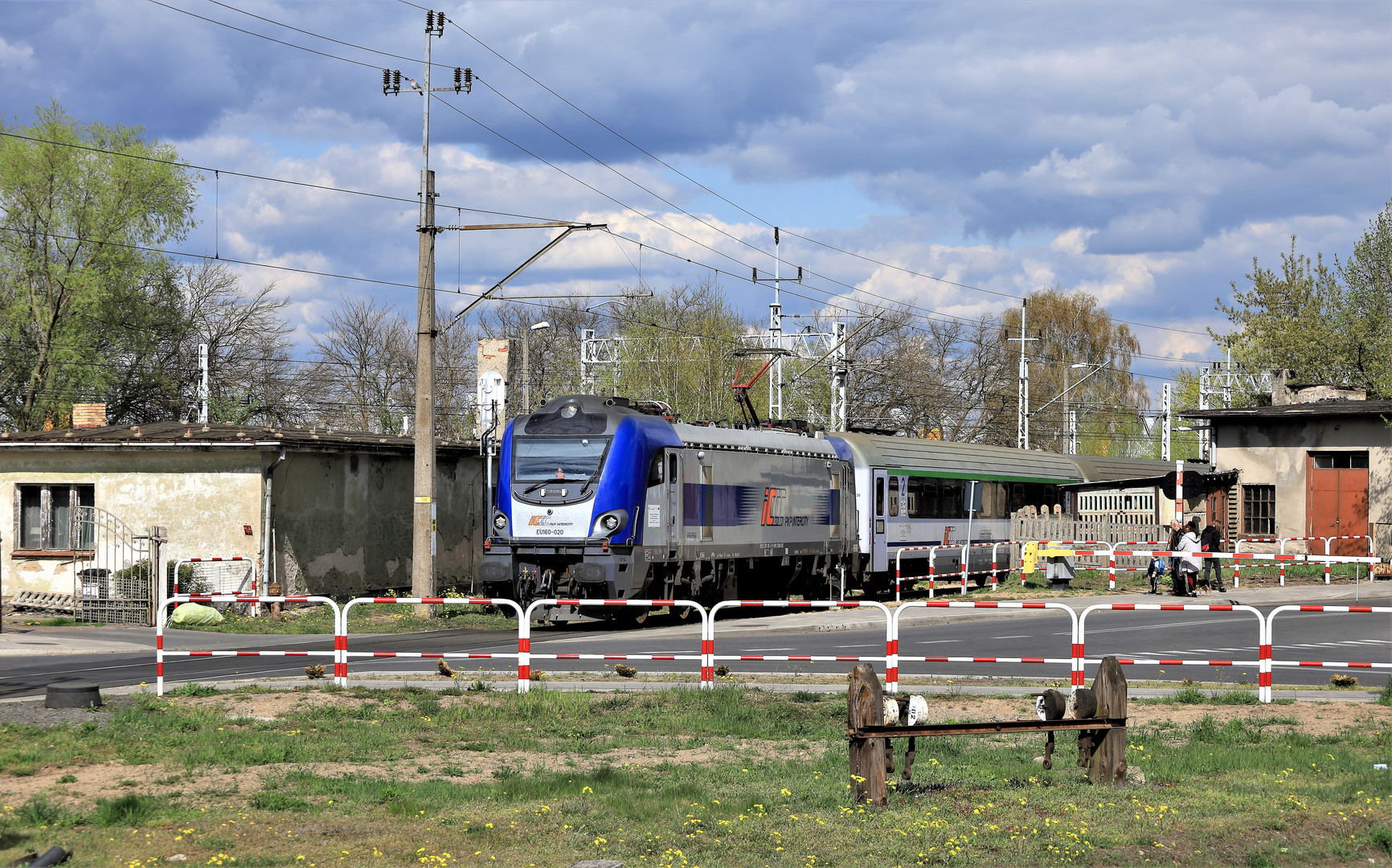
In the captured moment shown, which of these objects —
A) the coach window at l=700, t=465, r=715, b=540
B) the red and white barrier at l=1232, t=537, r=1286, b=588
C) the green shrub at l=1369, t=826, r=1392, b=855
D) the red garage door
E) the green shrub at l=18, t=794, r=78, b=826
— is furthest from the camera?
the red garage door

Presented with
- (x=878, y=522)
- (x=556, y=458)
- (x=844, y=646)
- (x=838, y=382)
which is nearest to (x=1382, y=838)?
(x=844, y=646)

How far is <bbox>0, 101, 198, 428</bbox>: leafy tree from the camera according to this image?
1922 inches

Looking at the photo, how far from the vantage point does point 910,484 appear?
3456cm

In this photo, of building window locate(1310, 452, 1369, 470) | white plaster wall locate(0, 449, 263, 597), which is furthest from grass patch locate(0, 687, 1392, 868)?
building window locate(1310, 452, 1369, 470)

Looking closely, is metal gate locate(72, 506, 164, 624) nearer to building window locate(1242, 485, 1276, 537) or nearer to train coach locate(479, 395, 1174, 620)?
train coach locate(479, 395, 1174, 620)

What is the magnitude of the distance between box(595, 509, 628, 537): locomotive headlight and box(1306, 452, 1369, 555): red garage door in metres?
27.5

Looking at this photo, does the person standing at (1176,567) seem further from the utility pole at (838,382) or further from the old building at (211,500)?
the old building at (211,500)

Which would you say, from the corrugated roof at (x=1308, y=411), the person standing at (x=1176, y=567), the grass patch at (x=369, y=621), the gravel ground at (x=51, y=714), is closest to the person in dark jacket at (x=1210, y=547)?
the person standing at (x=1176, y=567)

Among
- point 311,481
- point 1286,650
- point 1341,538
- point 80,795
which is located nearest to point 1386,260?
point 1341,538

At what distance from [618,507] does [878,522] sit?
11.1 m

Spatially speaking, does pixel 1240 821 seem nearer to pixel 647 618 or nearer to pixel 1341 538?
pixel 647 618

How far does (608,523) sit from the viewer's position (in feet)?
78.6

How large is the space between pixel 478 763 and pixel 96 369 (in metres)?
46.4

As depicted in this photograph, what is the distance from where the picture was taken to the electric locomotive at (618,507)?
2405cm
